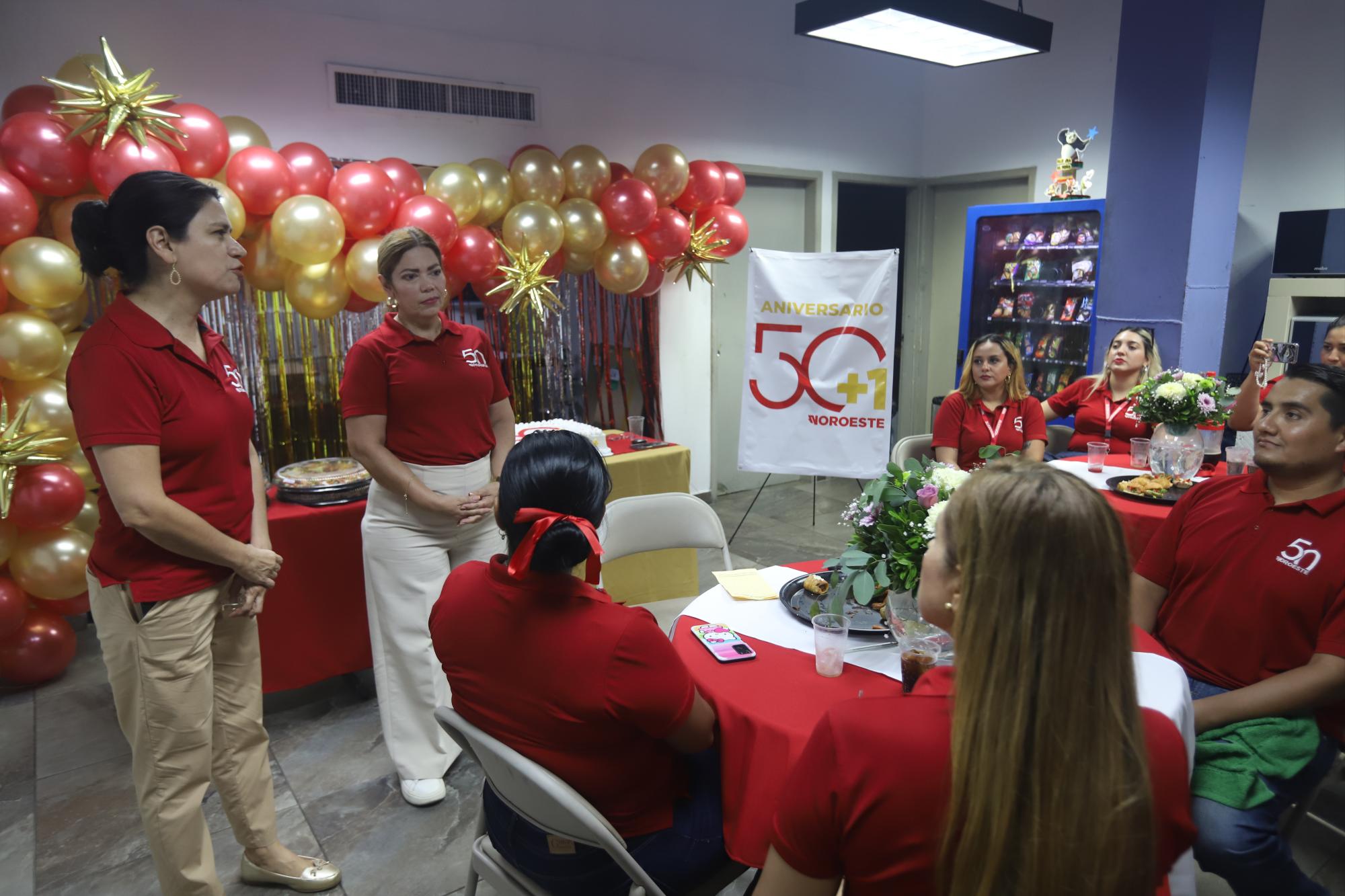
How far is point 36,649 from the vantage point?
121 inches

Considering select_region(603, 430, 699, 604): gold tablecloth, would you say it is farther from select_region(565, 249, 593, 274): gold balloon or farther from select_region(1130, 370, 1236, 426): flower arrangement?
select_region(1130, 370, 1236, 426): flower arrangement

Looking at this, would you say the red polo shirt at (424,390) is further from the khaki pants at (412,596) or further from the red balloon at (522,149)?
the red balloon at (522,149)

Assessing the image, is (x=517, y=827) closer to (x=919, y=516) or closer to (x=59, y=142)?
(x=919, y=516)

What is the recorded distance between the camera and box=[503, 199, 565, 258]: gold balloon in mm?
3750

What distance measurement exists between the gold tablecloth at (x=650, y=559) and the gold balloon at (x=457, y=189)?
1.26 meters

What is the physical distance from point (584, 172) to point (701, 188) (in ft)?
2.35

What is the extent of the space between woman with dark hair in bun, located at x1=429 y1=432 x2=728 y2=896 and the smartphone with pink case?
19 cm

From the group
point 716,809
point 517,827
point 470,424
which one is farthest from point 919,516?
point 470,424

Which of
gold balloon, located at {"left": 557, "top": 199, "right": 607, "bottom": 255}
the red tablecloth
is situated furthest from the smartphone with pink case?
gold balloon, located at {"left": 557, "top": 199, "right": 607, "bottom": 255}

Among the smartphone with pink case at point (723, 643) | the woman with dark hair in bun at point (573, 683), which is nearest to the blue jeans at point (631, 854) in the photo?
the woman with dark hair in bun at point (573, 683)

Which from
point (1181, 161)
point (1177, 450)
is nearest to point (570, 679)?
point (1177, 450)

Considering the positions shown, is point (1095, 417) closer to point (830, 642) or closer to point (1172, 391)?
point (1172, 391)

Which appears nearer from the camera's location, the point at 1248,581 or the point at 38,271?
the point at 1248,581

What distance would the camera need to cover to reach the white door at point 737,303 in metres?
5.54
